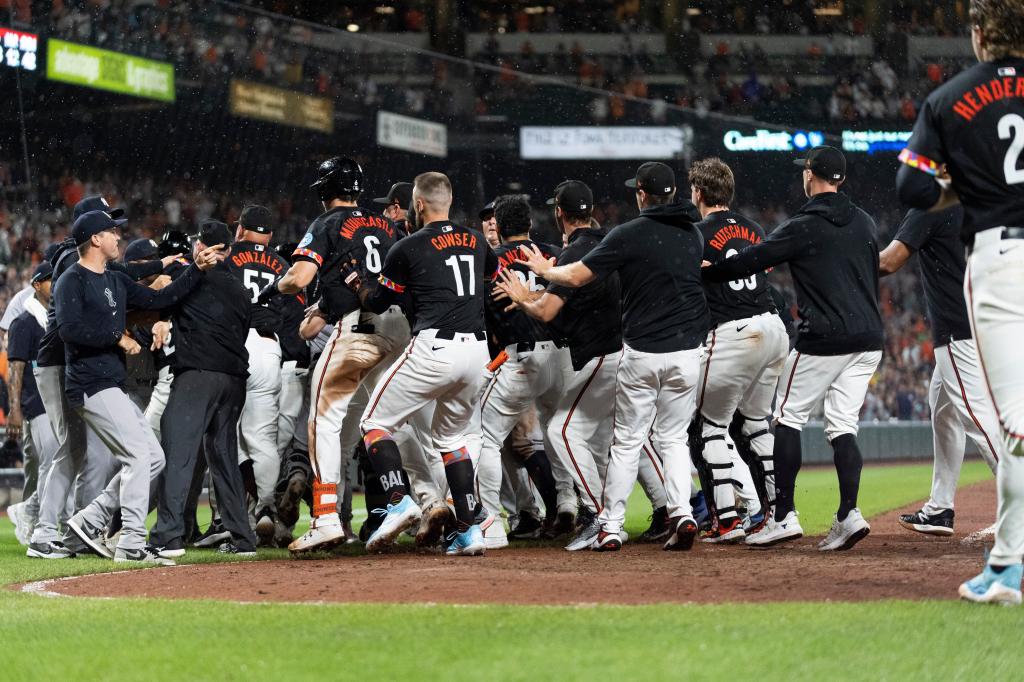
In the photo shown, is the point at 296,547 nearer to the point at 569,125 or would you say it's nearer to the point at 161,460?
the point at 161,460

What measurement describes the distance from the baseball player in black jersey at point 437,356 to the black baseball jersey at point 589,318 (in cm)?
65

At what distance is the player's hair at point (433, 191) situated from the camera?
7531 millimetres

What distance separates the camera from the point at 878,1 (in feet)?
94.8

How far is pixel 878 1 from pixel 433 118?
13525 millimetres

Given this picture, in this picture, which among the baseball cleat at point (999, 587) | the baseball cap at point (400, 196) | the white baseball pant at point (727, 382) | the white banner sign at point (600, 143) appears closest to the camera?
the baseball cleat at point (999, 587)

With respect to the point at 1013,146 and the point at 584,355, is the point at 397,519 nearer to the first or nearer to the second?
the point at 584,355

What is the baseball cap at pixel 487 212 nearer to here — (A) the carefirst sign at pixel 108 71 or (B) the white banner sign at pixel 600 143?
(A) the carefirst sign at pixel 108 71

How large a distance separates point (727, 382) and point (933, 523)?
165cm

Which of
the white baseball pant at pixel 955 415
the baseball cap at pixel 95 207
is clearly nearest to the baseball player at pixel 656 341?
the white baseball pant at pixel 955 415

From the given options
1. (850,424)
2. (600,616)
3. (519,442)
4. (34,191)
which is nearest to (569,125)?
(34,191)

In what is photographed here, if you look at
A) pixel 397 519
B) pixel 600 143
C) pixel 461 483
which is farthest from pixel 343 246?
pixel 600 143

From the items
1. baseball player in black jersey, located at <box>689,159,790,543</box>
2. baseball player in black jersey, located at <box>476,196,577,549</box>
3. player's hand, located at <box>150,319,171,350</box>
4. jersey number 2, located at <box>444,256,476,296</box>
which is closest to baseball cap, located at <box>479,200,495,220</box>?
baseball player in black jersey, located at <box>476,196,577,549</box>

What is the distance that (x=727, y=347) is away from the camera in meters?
7.93

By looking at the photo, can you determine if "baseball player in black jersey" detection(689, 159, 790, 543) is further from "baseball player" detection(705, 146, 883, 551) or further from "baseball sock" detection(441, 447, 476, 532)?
"baseball sock" detection(441, 447, 476, 532)
